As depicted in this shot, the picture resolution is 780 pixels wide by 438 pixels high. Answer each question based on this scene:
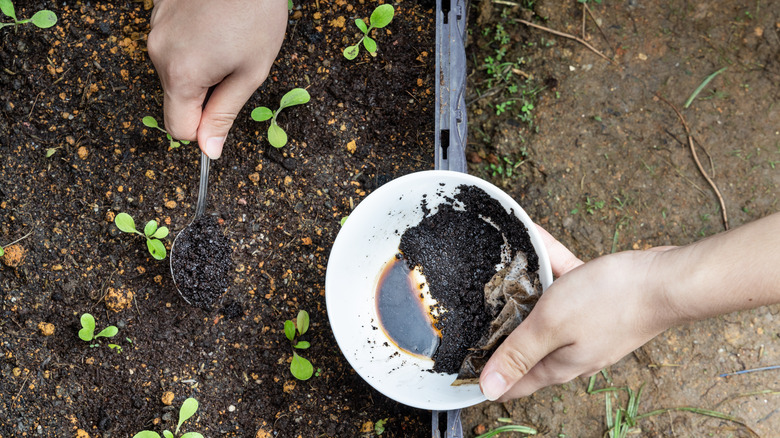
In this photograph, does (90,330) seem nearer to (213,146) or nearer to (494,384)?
(213,146)

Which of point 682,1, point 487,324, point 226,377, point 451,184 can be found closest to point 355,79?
point 451,184

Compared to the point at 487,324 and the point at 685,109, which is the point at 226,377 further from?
the point at 685,109

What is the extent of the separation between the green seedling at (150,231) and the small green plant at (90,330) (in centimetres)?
22

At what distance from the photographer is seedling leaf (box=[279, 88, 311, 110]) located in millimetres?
1434

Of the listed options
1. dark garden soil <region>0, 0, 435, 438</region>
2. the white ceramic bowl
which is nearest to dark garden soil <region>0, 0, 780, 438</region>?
dark garden soil <region>0, 0, 435, 438</region>

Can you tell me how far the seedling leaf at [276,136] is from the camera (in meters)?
1.44

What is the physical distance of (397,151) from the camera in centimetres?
154

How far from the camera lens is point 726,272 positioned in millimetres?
1079

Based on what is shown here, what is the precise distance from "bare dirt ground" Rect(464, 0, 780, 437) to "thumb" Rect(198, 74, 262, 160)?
801 mm

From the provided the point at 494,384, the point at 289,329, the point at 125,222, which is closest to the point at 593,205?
the point at 494,384

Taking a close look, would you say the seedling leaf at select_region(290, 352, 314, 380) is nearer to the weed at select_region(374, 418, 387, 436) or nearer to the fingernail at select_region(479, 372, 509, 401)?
the weed at select_region(374, 418, 387, 436)

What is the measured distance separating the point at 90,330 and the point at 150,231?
30cm

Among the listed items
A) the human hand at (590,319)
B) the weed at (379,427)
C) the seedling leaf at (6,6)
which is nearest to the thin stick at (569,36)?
the human hand at (590,319)

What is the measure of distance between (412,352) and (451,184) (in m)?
0.45
